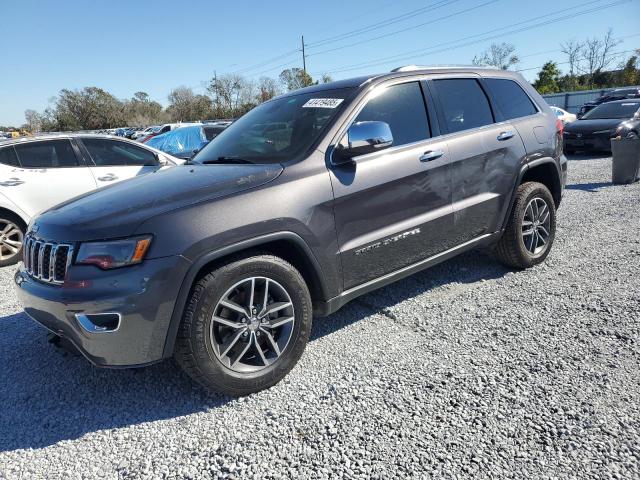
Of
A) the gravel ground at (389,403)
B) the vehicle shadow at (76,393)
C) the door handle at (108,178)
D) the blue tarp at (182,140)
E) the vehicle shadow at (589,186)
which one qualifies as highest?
the blue tarp at (182,140)

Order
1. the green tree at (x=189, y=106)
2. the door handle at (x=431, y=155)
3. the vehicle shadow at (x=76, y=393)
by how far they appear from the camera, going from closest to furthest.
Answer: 1. the vehicle shadow at (x=76, y=393)
2. the door handle at (x=431, y=155)
3. the green tree at (x=189, y=106)

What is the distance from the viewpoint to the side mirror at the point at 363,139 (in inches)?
110

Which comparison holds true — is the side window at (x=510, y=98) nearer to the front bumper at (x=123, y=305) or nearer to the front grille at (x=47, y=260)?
the front bumper at (x=123, y=305)

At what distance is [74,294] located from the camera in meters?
2.27

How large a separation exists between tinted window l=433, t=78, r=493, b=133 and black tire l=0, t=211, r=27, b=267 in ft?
17.6

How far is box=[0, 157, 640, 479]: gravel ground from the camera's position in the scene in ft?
6.81

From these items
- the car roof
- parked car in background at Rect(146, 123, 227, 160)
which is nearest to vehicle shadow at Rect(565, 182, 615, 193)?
the car roof

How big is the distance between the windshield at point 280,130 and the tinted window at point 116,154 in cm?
331

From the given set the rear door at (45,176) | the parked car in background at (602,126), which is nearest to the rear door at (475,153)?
the rear door at (45,176)

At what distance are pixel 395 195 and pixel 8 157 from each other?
212 inches

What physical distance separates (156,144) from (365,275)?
1048 centimetres

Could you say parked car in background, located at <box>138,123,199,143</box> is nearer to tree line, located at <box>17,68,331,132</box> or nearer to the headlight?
the headlight

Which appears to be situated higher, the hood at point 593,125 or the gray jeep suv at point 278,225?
the gray jeep suv at point 278,225

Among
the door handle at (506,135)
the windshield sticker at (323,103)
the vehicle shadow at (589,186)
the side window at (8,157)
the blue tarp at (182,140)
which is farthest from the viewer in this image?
the blue tarp at (182,140)
